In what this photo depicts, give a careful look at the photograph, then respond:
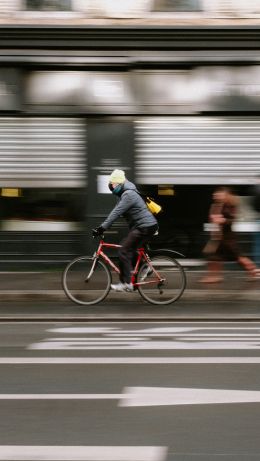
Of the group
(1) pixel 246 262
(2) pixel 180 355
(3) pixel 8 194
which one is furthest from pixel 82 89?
(2) pixel 180 355

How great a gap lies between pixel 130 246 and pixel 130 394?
190 inches

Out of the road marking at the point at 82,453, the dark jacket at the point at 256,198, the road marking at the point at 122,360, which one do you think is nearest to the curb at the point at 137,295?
the dark jacket at the point at 256,198

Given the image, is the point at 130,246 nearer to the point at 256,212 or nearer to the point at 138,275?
the point at 138,275

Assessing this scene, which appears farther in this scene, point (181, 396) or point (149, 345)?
point (149, 345)

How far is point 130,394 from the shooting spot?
5.50m

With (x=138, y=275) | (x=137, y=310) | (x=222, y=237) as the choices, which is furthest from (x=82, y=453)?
(x=222, y=237)

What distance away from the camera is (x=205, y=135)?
13.7 m

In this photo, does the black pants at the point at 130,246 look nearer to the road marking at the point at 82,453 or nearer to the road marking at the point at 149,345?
the road marking at the point at 149,345

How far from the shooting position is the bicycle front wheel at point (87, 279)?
10344 mm

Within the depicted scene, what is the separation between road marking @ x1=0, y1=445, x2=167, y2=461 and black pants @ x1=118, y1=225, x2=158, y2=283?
599cm

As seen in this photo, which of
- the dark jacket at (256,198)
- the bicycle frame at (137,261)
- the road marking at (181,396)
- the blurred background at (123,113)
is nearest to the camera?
the road marking at (181,396)

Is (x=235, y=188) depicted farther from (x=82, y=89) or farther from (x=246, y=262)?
(x=82, y=89)

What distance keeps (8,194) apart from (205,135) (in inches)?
148

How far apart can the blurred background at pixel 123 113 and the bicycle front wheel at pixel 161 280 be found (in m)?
3.44
